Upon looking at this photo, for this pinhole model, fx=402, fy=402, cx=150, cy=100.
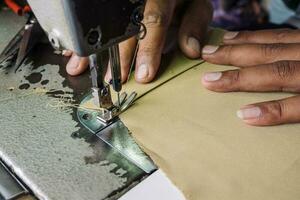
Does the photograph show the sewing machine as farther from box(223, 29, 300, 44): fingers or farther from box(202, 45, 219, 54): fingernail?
box(223, 29, 300, 44): fingers

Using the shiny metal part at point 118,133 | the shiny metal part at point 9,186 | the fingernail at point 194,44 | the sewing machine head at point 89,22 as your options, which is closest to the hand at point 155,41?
the fingernail at point 194,44

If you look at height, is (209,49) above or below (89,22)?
below

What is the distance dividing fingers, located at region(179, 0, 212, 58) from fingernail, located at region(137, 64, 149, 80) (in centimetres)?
14

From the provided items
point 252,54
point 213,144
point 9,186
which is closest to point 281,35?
point 252,54

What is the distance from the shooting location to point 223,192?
67 cm

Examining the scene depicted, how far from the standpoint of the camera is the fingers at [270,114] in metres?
0.82

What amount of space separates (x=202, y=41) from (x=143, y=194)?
0.54m

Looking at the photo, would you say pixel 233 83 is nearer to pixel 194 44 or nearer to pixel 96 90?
pixel 194 44

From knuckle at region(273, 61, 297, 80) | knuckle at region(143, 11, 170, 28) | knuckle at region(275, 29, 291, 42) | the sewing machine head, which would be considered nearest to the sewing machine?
the sewing machine head

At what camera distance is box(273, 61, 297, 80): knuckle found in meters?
0.91

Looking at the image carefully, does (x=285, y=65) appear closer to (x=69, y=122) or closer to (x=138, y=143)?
(x=138, y=143)

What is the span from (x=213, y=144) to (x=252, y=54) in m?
0.33

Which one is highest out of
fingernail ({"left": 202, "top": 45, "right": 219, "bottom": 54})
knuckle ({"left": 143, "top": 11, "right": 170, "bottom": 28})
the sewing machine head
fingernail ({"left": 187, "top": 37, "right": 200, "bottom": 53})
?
the sewing machine head

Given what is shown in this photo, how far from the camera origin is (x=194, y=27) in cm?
109
